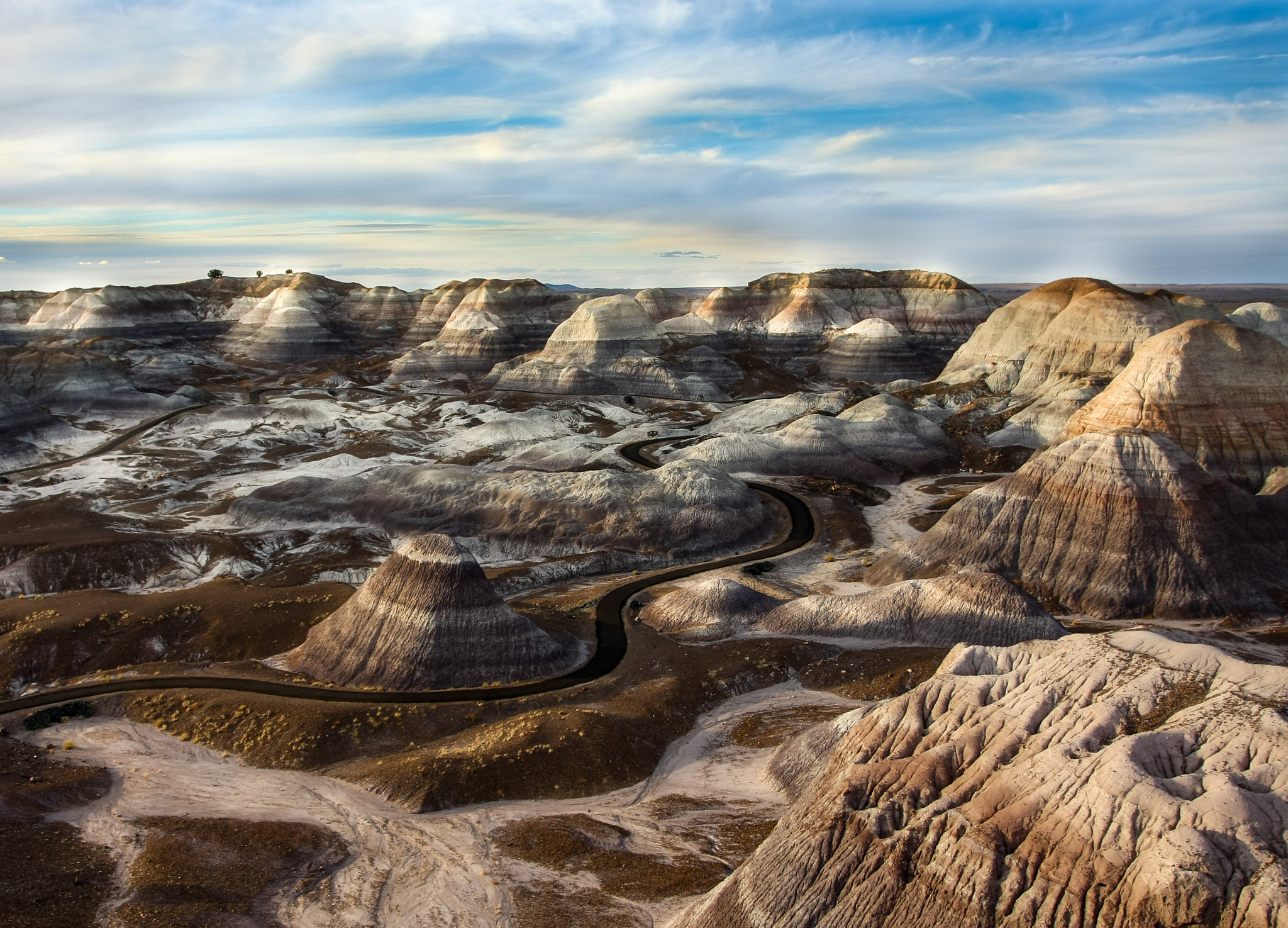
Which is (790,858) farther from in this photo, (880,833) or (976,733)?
(976,733)

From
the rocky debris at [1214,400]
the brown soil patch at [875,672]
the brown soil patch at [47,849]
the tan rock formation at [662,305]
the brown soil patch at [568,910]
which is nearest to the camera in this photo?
the brown soil patch at [47,849]

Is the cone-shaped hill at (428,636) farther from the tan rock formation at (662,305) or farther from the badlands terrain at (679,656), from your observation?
the tan rock formation at (662,305)

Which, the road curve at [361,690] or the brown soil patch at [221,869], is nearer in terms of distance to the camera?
the brown soil patch at [221,869]

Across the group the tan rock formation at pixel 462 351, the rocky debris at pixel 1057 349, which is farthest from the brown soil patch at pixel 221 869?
the tan rock formation at pixel 462 351

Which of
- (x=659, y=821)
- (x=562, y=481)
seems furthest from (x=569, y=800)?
(x=562, y=481)

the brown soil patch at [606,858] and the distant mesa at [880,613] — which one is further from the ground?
the distant mesa at [880,613]

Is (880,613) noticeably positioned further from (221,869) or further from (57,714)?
(57,714)

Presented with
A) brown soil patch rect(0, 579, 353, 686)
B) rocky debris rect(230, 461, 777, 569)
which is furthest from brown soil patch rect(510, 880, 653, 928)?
rocky debris rect(230, 461, 777, 569)
